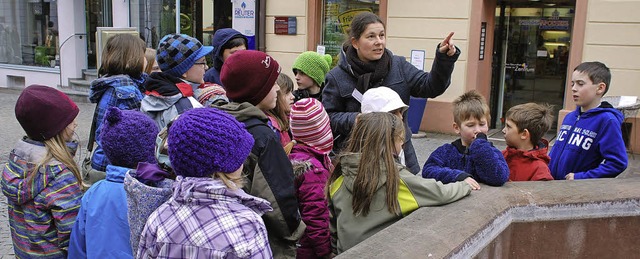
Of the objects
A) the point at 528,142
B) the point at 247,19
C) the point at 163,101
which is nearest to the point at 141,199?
the point at 163,101

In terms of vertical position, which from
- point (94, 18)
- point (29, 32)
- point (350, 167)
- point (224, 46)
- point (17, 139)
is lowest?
point (17, 139)

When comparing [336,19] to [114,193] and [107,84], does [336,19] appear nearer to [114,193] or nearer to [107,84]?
[107,84]

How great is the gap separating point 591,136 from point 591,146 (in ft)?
0.21

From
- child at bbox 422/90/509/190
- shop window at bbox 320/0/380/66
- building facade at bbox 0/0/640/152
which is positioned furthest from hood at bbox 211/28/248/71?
shop window at bbox 320/0/380/66

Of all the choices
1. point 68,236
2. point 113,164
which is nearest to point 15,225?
point 68,236

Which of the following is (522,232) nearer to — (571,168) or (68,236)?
(571,168)

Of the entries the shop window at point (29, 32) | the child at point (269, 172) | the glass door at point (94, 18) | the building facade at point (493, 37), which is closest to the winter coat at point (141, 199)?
the child at point (269, 172)

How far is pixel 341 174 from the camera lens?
283 centimetres

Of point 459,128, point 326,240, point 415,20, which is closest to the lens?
point 326,240

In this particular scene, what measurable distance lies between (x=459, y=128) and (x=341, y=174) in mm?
876

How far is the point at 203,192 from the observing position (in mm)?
2039

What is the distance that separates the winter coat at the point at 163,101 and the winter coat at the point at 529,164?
6.14 ft

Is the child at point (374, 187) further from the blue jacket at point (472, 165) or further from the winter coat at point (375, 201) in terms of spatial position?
the blue jacket at point (472, 165)

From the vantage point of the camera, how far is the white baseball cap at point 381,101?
10.5 ft
